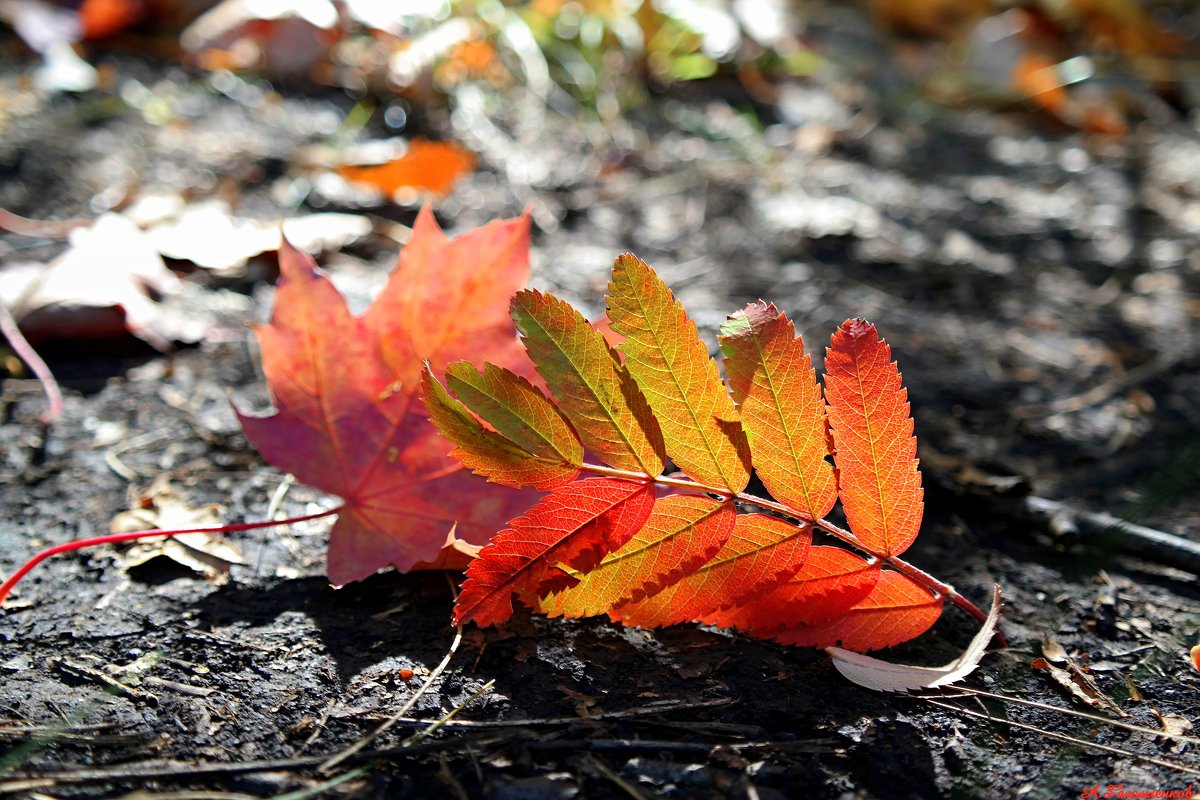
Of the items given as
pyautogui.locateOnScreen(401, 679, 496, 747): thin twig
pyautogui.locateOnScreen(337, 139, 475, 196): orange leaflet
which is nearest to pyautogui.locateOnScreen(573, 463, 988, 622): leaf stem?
pyautogui.locateOnScreen(401, 679, 496, 747): thin twig

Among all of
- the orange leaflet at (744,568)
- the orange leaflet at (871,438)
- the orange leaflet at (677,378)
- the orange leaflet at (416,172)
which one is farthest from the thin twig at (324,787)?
the orange leaflet at (416,172)

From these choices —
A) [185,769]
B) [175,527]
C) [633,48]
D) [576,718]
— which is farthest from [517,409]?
[633,48]

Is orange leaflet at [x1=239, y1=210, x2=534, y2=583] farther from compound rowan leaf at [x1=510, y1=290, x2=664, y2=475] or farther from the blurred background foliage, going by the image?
the blurred background foliage

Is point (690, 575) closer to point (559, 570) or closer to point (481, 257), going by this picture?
point (559, 570)

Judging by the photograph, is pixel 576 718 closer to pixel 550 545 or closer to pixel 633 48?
pixel 550 545

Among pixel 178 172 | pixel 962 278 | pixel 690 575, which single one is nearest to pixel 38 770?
pixel 690 575

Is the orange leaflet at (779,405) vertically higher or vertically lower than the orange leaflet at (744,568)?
higher

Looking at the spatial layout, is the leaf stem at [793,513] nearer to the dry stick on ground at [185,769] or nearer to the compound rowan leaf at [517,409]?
the compound rowan leaf at [517,409]
